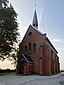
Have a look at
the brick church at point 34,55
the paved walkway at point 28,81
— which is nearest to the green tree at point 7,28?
the brick church at point 34,55

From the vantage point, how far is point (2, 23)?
32.8m

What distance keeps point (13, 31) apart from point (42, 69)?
10538mm

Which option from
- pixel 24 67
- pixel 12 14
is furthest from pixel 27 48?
pixel 12 14

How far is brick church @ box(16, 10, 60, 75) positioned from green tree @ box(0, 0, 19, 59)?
4.50 m

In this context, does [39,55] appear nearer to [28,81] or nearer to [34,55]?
[34,55]

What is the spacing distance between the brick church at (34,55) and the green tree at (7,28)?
4.50m

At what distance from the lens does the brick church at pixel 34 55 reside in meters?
36.5

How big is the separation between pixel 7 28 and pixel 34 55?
31.2 feet

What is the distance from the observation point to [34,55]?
1515 inches

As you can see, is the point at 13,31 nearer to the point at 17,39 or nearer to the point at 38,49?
the point at 17,39

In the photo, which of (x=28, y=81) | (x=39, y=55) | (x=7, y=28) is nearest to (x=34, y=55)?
(x=39, y=55)

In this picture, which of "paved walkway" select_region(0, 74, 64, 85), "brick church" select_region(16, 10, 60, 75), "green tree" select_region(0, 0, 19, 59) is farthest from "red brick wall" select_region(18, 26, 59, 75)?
"paved walkway" select_region(0, 74, 64, 85)

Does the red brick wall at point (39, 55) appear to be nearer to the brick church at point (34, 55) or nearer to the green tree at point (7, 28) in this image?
the brick church at point (34, 55)

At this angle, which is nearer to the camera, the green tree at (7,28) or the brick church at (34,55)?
the green tree at (7,28)
